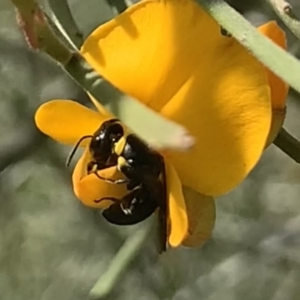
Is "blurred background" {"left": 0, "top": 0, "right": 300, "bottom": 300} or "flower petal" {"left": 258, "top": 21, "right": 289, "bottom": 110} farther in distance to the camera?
"blurred background" {"left": 0, "top": 0, "right": 300, "bottom": 300}

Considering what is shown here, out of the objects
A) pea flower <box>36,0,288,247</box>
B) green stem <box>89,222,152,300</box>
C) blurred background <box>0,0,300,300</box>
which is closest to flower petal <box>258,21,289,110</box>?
pea flower <box>36,0,288,247</box>

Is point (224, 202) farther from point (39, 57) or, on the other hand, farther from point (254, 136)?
point (254, 136)

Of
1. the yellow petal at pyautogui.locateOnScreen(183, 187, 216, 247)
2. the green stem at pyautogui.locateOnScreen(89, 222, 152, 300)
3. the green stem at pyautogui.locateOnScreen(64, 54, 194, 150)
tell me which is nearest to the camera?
the green stem at pyautogui.locateOnScreen(64, 54, 194, 150)

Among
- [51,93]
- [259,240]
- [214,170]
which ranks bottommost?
[259,240]

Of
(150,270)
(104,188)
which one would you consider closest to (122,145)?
(104,188)

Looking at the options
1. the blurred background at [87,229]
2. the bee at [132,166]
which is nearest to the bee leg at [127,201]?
the bee at [132,166]

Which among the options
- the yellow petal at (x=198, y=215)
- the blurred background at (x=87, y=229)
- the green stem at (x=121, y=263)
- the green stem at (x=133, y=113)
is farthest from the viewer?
the blurred background at (x=87, y=229)

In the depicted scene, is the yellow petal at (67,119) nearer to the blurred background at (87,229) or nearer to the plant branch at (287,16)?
the plant branch at (287,16)

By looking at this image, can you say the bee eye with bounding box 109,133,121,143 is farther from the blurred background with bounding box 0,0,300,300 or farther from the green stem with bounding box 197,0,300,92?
the blurred background with bounding box 0,0,300,300
